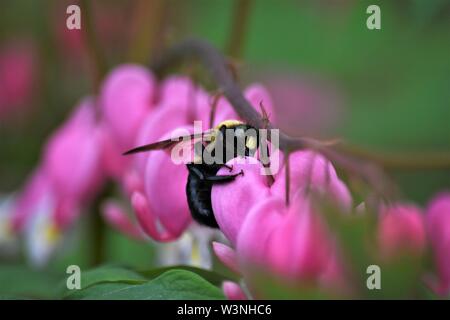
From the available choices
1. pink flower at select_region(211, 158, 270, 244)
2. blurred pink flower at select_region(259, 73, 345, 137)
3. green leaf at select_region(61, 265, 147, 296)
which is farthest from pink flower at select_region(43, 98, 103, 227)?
blurred pink flower at select_region(259, 73, 345, 137)

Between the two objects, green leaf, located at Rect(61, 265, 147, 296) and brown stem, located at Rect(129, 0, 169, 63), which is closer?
green leaf, located at Rect(61, 265, 147, 296)

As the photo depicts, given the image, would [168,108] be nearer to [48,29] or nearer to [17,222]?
[17,222]

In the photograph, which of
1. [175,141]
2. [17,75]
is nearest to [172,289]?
[175,141]

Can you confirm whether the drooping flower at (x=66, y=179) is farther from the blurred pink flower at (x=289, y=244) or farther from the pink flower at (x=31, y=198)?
the blurred pink flower at (x=289, y=244)

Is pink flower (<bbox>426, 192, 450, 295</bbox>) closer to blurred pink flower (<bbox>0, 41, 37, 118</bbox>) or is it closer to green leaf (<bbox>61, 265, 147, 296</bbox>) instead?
green leaf (<bbox>61, 265, 147, 296</bbox>)

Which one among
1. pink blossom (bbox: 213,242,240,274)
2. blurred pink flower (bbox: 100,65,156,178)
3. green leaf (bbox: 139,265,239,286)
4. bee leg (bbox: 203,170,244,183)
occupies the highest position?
blurred pink flower (bbox: 100,65,156,178)

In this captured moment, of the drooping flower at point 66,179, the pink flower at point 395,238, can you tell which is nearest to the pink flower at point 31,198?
the drooping flower at point 66,179
